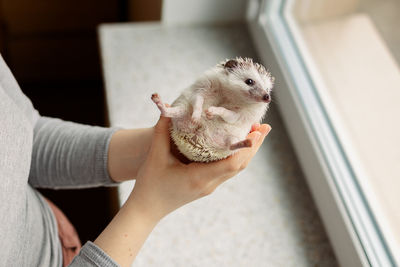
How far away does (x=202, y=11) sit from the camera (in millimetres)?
1223

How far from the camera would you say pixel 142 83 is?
1099 mm

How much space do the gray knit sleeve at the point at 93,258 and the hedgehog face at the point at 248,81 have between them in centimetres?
30

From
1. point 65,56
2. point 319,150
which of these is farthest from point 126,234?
point 65,56

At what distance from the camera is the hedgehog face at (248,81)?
55 cm

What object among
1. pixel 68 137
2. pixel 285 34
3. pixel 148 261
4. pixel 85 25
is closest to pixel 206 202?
pixel 148 261

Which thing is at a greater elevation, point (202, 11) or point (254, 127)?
point (202, 11)

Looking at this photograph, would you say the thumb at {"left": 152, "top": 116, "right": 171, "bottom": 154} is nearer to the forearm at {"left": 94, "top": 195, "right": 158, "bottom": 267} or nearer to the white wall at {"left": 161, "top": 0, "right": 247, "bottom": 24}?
the forearm at {"left": 94, "top": 195, "right": 158, "bottom": 267}

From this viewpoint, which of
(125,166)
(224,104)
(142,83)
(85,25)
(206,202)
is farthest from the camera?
(85,25)

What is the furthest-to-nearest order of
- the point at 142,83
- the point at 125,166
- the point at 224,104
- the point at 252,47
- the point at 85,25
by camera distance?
the point at 85,25, the point at 252,47, the point at 142,83, the point at 125,166, the point at 224,104

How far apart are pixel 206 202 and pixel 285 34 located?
0.50m

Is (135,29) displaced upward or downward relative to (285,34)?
upward

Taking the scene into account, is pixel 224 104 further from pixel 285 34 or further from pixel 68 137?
pixel 285 34

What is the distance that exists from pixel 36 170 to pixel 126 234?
26 cm

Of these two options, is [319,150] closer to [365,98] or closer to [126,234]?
[365,98]
